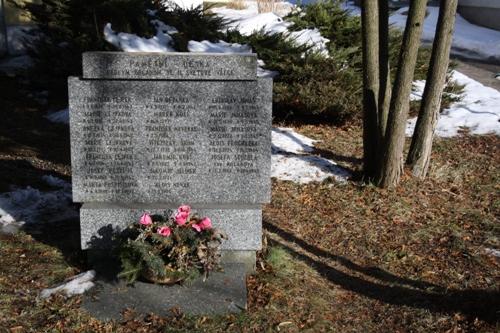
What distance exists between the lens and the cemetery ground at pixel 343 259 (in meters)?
4.24

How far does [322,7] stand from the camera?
11.4 meters

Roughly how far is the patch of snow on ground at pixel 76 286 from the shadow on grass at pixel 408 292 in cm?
191

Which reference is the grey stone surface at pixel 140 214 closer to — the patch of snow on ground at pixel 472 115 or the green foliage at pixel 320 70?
the green foliage at pixel 320 70

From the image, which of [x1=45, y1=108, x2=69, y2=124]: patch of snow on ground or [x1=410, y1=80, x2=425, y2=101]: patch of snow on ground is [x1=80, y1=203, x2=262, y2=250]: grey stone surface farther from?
[x1=410, y1=80, x2=425, y2=101]: patch of snow on ground

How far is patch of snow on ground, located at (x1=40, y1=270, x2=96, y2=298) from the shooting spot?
173 inches

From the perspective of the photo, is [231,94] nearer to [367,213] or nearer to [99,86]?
[99,86]

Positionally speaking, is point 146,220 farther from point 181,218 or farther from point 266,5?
point 266,5

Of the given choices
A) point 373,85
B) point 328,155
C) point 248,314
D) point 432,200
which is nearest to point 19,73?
point 328,155

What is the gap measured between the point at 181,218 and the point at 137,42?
663 centimetres

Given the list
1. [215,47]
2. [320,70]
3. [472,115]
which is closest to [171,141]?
[320,70]

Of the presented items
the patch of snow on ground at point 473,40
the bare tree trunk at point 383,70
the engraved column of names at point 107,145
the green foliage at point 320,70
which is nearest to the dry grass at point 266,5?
the patch of snow on ground at point 473,40

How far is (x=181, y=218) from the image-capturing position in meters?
4.55

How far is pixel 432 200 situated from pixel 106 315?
4400 mm

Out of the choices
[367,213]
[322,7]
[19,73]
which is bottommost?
[367,213]
